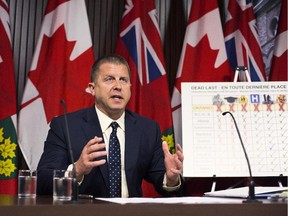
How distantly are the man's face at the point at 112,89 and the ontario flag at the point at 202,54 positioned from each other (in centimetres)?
81

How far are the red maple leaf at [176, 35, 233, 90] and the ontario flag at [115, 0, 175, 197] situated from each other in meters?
0.18

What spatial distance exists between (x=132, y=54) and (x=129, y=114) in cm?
80

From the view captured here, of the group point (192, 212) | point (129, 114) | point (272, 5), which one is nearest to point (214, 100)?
point (129, 114)

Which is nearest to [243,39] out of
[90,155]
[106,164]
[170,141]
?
[170,141]

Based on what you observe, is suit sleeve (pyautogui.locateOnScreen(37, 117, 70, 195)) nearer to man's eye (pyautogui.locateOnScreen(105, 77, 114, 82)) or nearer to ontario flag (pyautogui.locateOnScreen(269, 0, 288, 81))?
man's eye (pyautogui.locateOnScreen(105, 77, 114, 82))

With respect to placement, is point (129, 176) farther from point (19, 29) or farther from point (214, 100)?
point (19, 29)

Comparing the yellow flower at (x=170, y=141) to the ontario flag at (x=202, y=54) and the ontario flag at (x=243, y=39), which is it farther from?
the ontario flag at (x=243, y=39)

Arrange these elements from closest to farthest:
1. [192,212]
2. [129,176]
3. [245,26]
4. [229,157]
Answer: [192,212] → [129,176] → [229,157] → [245,26]

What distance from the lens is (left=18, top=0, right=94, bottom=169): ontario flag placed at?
10.5 feet

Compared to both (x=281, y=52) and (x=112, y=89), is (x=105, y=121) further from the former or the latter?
(x=281, y=52)

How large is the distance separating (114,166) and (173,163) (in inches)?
21.1

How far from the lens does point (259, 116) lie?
314 centimetres

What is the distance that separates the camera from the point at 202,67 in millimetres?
3463

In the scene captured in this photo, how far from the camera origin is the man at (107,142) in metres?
2.40
